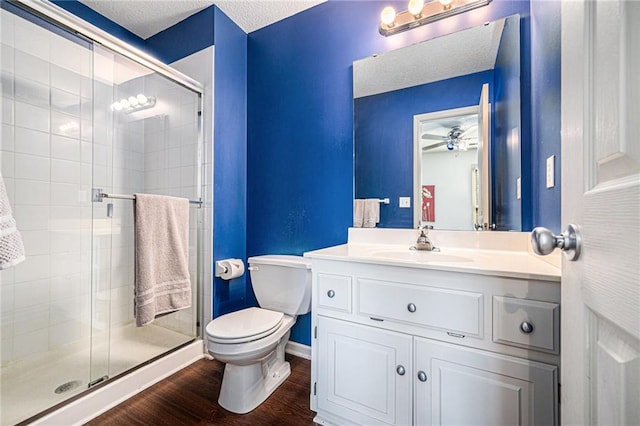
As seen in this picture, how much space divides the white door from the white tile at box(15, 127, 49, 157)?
106 inches

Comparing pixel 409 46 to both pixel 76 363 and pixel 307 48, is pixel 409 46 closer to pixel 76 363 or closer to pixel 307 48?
pixel 307 48

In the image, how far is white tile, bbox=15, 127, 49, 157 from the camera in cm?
171

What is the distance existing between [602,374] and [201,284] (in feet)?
6.76

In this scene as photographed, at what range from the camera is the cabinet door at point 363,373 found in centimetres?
106

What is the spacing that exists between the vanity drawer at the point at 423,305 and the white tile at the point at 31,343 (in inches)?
84.6

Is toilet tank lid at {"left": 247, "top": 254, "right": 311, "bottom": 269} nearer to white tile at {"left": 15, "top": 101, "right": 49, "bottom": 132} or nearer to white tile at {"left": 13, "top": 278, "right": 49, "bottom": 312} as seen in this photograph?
white tile at {"left": 13, "top": 278, "right": 49, "bottom": 312}

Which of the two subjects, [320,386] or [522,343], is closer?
[522,343]

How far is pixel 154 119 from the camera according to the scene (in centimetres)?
218

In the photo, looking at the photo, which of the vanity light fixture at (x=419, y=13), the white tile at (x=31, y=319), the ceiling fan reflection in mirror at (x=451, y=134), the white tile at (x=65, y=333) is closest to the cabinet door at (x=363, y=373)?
the ceiling fan reflection in mirror at (x=451, y=134)

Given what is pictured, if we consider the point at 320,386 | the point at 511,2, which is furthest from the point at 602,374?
the point at 511,2

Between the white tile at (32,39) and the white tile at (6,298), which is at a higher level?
the white tile at (32,39)

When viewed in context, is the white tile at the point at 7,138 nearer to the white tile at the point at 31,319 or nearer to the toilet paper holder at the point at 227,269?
the white tile at the point at 31,319

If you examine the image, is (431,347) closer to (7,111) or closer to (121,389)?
(121,389)

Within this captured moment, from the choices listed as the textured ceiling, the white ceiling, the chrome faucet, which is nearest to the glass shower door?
the white ceiling
